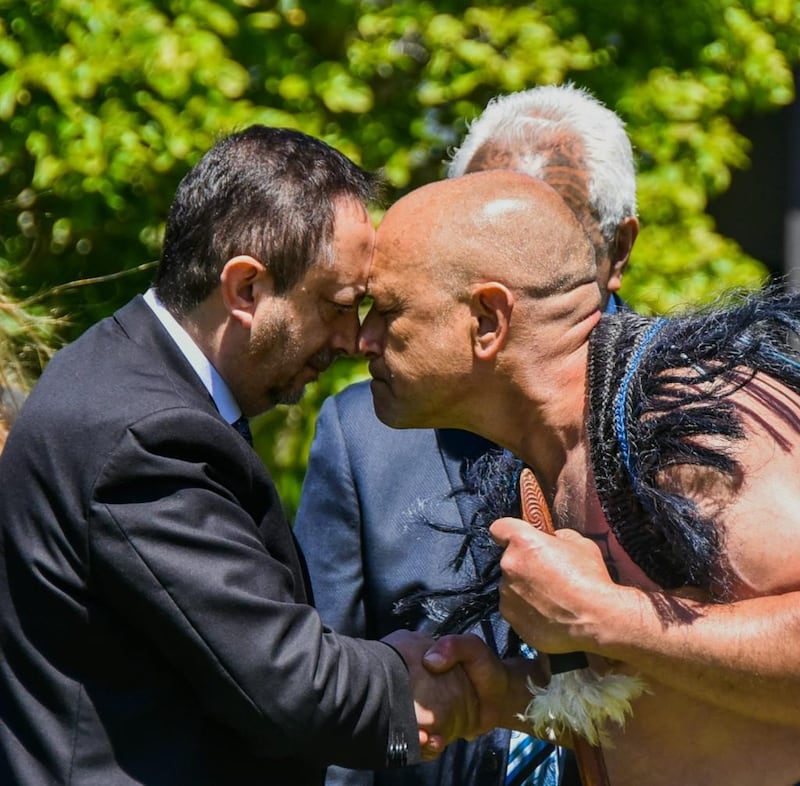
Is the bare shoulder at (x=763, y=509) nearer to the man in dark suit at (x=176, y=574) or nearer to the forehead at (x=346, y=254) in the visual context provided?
the man in dark suit at (x=176, y=574)

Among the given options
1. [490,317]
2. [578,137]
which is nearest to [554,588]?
[490,317]

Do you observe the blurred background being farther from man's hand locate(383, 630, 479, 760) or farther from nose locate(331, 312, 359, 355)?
man's hand locate(383, 630, 479, 760)

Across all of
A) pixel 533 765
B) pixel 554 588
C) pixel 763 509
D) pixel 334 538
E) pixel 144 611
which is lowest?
pixel 533 765

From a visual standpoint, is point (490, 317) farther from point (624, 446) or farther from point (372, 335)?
point (624, 446)

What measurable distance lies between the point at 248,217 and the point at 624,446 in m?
0.79

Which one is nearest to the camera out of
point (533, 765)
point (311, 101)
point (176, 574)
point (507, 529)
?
point (176, 574)

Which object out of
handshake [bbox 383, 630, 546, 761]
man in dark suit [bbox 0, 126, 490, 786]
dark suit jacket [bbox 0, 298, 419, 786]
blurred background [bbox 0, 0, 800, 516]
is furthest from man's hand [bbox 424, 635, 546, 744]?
blurred background [bbox 0, 0, 800, 516]

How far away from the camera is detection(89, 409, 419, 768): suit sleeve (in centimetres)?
224

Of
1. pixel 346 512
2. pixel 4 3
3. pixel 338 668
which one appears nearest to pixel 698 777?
pixel 338 668

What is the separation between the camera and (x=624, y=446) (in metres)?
2.28

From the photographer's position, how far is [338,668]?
2.38 meters

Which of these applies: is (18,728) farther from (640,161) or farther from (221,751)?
(640,161)

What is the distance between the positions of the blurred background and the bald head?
1454 millimetres

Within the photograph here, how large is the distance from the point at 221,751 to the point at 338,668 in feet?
0.78
